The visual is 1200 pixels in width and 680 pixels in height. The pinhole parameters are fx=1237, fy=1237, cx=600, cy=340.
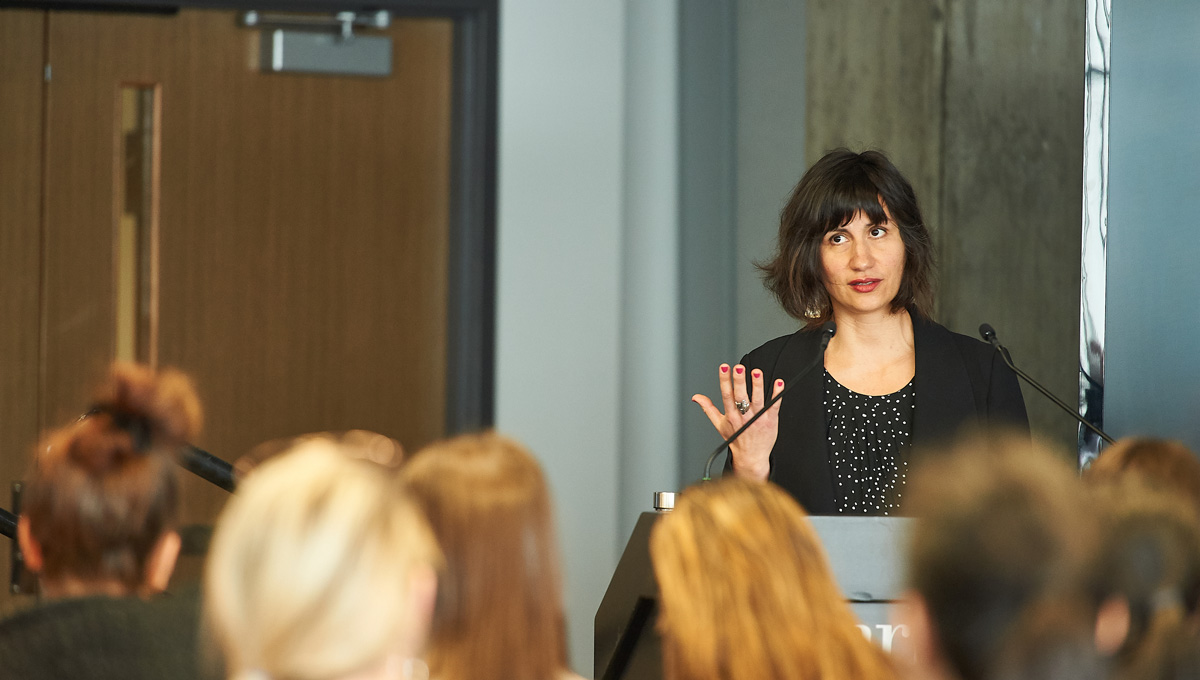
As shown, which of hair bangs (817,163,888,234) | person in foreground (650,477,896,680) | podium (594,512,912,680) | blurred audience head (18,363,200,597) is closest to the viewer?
person in foreground (650,477,896,680)

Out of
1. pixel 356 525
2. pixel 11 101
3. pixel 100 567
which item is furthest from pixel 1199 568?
pixel 11 101

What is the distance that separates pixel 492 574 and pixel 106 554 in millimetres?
491

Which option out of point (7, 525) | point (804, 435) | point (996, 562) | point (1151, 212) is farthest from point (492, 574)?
point (1151, 212)

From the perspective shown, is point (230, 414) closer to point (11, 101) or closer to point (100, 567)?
point (11, 101)

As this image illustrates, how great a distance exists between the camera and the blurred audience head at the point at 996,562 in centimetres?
94

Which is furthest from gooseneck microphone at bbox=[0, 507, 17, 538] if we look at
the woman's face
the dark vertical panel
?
the dark vertical panel

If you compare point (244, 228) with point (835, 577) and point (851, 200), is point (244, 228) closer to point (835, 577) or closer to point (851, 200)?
point (851, 200)

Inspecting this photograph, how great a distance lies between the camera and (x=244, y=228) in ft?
12.3

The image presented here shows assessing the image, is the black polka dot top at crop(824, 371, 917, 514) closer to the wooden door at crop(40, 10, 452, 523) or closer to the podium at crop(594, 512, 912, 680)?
the podium at crop(594, 512, 912, 680)

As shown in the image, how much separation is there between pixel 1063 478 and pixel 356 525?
59 centimetres

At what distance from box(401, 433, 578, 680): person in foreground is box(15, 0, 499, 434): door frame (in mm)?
2470

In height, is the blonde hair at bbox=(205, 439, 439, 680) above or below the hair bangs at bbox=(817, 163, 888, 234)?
below

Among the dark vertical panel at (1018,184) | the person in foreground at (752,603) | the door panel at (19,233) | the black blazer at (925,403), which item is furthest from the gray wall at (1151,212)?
the door panel at (19,233)

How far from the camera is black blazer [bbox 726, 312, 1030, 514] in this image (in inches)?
96.2
